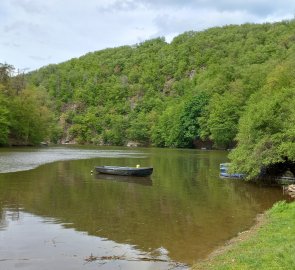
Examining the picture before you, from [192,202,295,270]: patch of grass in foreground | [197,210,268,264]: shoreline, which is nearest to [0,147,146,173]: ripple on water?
[197,210,268,264]: shoreline

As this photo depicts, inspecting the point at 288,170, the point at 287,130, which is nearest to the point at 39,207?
the point at 287,130

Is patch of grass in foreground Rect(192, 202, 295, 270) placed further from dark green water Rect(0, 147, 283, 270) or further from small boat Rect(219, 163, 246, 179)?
small boat Rect(219, 163, 246, 179)

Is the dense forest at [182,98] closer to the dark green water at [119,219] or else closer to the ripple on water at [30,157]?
the dark green water at [119,219]

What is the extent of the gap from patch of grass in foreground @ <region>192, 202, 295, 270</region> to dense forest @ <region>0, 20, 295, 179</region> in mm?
14914

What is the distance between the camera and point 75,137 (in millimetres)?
159750

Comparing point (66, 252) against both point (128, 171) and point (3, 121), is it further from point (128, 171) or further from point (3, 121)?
point (3, 121)

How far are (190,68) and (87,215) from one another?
15104 cm

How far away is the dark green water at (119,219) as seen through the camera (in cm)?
1444

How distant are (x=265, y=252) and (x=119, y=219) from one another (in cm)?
942

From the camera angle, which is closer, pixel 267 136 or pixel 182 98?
pixel 267 136

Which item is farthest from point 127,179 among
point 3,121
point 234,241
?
point 3,121

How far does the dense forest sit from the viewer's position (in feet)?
114

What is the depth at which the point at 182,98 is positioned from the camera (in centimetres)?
14225

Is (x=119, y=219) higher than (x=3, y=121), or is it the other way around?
(x=3, y=121)
